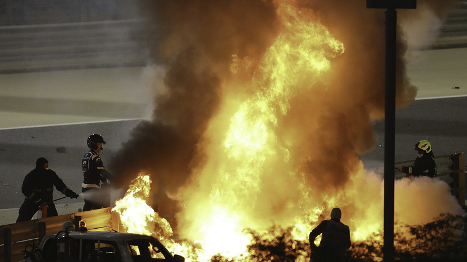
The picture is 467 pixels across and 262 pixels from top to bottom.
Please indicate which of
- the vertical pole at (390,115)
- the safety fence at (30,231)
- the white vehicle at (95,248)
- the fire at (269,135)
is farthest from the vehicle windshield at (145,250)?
the fire at (269,135)

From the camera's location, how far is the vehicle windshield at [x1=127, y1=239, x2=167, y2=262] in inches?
351

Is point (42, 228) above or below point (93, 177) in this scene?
below

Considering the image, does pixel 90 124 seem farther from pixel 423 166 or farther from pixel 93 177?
pixel 423 166

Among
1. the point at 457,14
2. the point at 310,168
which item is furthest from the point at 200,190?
the point at 457,14

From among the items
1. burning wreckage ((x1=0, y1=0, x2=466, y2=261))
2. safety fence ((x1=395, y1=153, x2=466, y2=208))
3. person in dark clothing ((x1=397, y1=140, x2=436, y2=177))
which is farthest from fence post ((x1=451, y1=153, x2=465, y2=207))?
burning wreckage ((x1=0, y1=0, x2=466, y2=261))

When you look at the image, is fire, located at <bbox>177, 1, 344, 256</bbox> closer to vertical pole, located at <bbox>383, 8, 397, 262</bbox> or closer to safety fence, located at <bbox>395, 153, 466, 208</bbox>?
vertical pole, located at <bbox>383, 8, 397, 262</bbox>

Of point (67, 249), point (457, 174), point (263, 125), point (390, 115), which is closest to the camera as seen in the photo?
point (390, 115)

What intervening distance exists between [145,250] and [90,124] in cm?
801

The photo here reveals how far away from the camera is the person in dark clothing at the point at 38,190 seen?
12914 mm

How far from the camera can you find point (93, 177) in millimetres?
13344

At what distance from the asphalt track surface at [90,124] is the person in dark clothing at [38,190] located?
3.02m

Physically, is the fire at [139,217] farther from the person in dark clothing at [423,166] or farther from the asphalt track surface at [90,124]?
the person in dark clothing at [423,166]

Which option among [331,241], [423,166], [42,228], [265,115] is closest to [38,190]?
[42,228]

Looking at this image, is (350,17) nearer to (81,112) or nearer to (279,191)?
(279,191)
